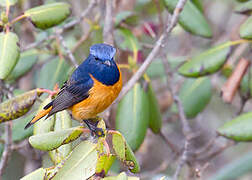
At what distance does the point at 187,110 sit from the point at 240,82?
1.46 ft

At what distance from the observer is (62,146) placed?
202 centimetres

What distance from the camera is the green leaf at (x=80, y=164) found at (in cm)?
175

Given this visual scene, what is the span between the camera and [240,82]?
113 inches

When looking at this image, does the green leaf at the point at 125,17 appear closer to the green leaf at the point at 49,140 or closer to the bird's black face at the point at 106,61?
the bird's black face at the point at 106,61

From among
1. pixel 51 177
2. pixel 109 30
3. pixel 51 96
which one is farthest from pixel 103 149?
pixel 109 30

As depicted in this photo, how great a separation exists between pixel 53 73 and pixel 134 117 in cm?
69

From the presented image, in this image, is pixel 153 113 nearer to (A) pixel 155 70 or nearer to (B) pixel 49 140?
(A) pixel 155 70

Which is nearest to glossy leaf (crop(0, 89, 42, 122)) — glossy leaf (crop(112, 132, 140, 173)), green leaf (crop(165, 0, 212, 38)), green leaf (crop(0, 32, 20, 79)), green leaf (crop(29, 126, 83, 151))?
green leaf (crop(0, 32, 20, 79))

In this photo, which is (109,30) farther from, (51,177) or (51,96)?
(51,177)

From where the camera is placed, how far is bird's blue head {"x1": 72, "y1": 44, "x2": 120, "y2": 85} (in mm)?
2252

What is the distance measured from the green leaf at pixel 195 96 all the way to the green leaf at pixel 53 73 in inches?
35.4

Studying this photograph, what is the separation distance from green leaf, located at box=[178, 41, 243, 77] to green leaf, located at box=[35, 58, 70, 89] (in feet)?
2.78

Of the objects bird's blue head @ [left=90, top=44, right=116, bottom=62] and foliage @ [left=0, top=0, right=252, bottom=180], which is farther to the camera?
bird's blue head @ [left=90, top=44, right=116, bottom=62]

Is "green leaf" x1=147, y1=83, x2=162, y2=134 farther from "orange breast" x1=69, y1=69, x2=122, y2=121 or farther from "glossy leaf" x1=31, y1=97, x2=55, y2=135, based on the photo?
"glossy leaf" x1=31, y1=97, x2=55, y2=135
